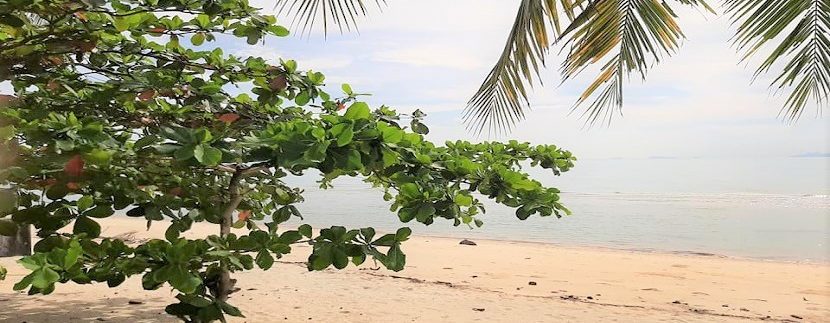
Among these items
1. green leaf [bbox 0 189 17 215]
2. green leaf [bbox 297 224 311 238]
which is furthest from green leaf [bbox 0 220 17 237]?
green leaf [bbox 297 224 311 238]

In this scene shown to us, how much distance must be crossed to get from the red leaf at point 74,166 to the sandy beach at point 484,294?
109 inches

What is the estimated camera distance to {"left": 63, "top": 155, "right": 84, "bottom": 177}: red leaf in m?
1.79

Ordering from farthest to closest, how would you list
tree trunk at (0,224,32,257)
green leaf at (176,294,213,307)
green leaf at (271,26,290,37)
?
tree trunk at (0,224,32,257) < green leaf at (271,26,290,37) < green leaf at (176,294,213,307)

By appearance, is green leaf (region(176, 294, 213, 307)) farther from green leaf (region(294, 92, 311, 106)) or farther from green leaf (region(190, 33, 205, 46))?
green leaf (region(190, 33, 205, 46))

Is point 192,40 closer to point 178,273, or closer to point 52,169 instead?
point 52,169

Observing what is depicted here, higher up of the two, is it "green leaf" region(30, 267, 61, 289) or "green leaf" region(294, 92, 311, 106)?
"green leaf" region(294, 92, 311, 106)

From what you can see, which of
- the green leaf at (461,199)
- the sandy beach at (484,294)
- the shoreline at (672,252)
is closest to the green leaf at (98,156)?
the green leaf at (461,199)

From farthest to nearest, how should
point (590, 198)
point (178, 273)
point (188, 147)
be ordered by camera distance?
point (590, 198) → point (178, 273) → point (188, 147)

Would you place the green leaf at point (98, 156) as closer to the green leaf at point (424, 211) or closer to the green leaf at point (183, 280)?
the green leaf at point (183, 280)

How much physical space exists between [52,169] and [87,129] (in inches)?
12.0

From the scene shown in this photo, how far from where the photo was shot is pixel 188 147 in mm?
1575

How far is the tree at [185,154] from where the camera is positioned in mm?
1668

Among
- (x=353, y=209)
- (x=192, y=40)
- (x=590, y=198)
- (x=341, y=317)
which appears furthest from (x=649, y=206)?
(x=192, y=40)

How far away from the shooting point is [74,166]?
5.94 feet
